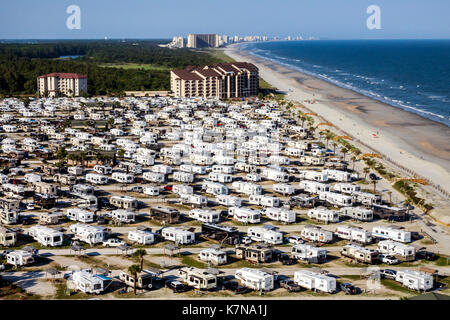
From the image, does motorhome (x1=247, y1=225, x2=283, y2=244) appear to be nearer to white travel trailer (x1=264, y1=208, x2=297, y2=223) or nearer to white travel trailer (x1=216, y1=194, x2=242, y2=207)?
white travel trailer (x1=264, y1=208, x2=297, y2=223)

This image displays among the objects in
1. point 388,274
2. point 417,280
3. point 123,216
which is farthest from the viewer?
point 123,216

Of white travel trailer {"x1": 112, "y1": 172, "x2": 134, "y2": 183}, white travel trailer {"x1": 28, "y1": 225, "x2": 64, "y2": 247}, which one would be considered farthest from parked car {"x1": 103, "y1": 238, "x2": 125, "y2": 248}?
white travel trailer {"x1": 112, "y1": 172, "x2": 134, "y2": 183}

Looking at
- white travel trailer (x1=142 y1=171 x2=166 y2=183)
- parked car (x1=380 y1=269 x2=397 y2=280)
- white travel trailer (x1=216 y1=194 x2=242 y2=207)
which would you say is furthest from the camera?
white travel trailer (x1=142 y1=171 x2=166 y2=183)

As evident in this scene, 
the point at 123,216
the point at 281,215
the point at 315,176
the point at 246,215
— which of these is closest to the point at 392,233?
the point at 281,215

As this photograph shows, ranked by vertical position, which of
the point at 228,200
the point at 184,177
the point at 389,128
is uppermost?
the point at 389,128

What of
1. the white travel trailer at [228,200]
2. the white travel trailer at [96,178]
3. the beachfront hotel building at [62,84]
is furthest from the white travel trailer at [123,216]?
the beachfront hotel building at [62,84]

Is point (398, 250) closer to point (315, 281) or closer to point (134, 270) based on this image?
point (315, 281)

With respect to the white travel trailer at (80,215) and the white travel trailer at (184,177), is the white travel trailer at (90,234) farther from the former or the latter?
the white travel trailer at (184,177)
